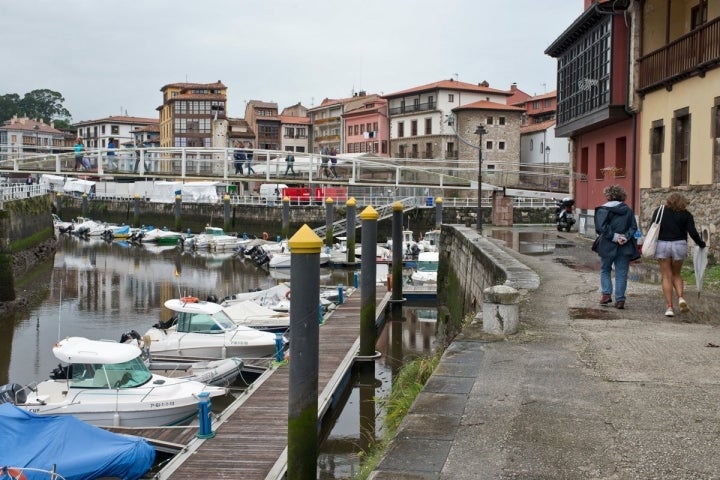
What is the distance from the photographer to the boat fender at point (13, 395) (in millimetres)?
13398

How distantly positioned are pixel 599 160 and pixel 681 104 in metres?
9.85

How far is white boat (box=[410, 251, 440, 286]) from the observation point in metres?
29.9

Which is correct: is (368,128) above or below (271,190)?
above

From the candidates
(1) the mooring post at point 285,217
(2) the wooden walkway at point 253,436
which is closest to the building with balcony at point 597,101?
(2) the wooden walkway at point 253,436

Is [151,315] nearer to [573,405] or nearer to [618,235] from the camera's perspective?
[618,235]

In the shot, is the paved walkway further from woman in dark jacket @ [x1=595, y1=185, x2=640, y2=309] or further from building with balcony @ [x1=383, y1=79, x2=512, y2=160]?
building with balcony @ [x1=383, y1=79, x2=512, y2=160]

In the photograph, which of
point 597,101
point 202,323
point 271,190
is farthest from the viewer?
point 271,190

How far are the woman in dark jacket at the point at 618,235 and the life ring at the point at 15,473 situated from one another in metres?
7.89

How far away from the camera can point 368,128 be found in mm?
87938

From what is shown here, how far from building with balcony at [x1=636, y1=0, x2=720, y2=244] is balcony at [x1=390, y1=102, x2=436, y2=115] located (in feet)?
184

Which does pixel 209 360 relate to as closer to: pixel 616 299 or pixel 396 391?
pixel 396 391

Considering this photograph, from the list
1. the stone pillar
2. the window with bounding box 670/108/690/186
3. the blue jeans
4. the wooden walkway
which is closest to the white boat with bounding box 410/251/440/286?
the window with bounding box 670/108/690/186

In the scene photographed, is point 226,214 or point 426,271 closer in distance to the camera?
point 426,271

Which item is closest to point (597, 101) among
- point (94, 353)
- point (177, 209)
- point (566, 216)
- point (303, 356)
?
point (566, 216)
